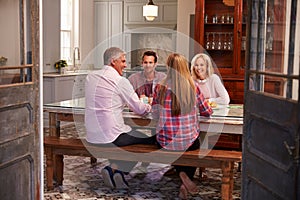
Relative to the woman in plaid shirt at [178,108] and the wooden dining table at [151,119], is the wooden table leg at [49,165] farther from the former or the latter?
the woman in plaid shirt at [178,108]

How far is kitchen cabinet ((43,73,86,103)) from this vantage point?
7.46m

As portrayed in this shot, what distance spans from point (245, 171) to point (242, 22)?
14.3ft

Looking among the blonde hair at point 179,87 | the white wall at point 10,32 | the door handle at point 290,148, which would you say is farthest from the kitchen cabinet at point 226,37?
the door handle at point 290,148

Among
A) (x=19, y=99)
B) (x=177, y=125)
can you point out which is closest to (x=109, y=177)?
(x=177, y=125)

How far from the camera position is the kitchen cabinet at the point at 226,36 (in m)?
6.67

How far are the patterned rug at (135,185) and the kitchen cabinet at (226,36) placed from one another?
1.91 meters

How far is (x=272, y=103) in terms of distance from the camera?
228 centimetres

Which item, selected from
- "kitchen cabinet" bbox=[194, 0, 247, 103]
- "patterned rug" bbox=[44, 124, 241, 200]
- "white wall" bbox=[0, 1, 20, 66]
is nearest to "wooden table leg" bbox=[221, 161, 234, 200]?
"patterned rug" bbox=[44, 124, 241, 200]

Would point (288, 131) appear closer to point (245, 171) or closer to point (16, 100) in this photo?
point (245, 171)

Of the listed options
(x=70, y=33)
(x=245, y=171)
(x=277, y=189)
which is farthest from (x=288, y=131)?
(x=70, y=33)

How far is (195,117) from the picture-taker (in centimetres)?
396

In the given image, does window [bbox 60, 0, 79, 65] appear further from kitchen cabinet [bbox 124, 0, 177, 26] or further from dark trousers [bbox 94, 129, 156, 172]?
dark trousers [bbox 94, 129, 156, 172]

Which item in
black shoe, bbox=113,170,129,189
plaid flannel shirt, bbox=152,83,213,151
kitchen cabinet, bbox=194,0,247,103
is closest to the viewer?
plaid flannel shirt, bbox=152,83,213,151

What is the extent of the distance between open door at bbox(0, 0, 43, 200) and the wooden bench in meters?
1.18
